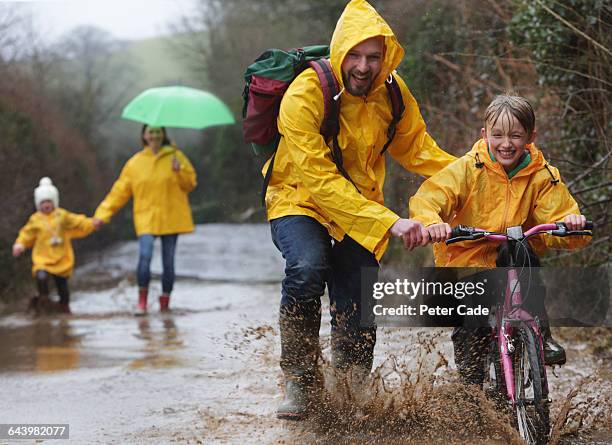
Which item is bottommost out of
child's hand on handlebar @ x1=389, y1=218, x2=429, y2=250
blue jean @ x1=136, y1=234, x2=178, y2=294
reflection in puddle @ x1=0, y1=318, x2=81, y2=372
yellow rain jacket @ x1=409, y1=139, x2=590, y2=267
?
reflection in puddle @ x1=0, y1=318, x2=81, y2=372

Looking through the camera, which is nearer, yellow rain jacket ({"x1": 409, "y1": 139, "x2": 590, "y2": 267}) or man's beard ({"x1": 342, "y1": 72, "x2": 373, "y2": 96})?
yellow rain jacket ({"x1": 409, "y1": 139, "x2": 590, "y2": 267})

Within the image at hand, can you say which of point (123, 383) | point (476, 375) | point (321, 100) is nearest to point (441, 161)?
point (321, 100)

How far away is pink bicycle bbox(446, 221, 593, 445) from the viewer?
4.80 metres

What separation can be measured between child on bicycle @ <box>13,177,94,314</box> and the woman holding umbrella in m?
0.66

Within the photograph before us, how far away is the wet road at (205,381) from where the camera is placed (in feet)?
17.9

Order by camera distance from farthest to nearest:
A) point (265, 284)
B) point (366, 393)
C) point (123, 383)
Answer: point (265, 284) < point (123, 383) < point (366, 393)

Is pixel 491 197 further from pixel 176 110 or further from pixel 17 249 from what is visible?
pixel 17 249

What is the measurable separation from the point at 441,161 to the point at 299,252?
1.00 meters

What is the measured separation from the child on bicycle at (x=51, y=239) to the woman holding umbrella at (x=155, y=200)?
2.16 feet

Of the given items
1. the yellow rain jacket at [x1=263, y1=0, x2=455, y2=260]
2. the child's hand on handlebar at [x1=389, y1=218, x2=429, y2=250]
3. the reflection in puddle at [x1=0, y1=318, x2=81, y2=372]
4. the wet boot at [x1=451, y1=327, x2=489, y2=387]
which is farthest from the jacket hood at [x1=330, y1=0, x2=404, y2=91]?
the reflection in puddle at [x1=0, y1=318, x2=81, y2=372]

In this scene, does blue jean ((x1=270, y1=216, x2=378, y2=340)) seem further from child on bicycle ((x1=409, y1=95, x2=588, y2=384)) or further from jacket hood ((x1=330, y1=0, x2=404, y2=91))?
jacket hood ((x1=330, y1=0, x2=404, y2=91))

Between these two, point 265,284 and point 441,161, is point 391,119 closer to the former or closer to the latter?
point 441,161

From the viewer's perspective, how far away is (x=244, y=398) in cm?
664

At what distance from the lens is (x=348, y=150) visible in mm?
5559
